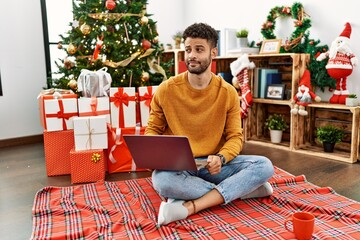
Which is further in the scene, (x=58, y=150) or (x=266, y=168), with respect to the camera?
(x=58, y=150)

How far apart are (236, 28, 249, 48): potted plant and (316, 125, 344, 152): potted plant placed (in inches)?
44.9

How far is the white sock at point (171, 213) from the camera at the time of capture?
159 centimetres

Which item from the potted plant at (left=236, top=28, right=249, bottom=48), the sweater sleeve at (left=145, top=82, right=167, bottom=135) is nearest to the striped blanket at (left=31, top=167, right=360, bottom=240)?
the sweater sleeve at (left=145, top=82, right=167, bottom=135)

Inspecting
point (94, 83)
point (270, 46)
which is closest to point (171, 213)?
point (94, 83)

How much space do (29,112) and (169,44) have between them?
5.88 ft

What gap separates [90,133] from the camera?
7.73 ft

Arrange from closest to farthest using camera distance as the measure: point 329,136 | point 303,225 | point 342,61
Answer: point 303,225 < point 342,61 < point 329,136

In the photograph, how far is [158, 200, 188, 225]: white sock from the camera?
5.21ft

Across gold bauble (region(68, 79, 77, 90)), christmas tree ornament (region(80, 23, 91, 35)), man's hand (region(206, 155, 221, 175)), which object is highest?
christmas tree ornament (region(80, 23, 91, 35))

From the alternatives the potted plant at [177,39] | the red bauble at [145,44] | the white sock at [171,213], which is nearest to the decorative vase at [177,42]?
the potted plant at [177,39]

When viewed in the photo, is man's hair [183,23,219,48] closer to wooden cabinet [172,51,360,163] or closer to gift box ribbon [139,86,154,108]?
gift box ribbon [139,86,154,108]

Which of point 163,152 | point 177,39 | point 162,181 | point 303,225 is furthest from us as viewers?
point 177,39

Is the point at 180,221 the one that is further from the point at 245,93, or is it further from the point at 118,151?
the point at 245,93

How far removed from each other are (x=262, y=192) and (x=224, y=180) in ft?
0.91
